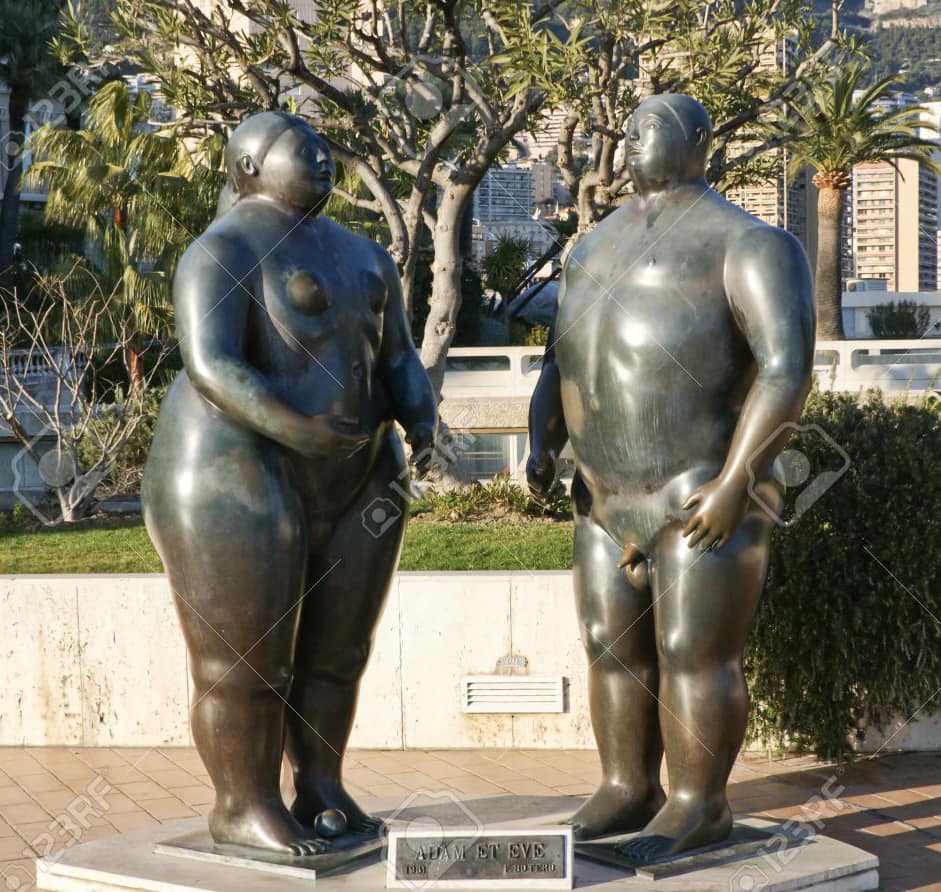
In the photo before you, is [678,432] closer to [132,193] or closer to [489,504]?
[489,504]

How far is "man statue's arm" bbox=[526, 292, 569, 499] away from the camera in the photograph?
4422 mm

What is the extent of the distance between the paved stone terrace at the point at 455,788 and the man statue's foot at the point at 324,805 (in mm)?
1075

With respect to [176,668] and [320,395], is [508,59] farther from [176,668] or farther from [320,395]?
[320,395]

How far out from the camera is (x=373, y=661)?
6621 mm

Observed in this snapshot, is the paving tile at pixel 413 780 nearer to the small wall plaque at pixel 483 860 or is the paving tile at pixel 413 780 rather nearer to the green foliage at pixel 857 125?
the small wall plaque at pixel 483 860

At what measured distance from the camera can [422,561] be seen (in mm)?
8609

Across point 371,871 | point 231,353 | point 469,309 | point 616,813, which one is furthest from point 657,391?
point 469,309

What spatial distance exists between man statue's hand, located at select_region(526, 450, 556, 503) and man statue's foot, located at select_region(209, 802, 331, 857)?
128 cm

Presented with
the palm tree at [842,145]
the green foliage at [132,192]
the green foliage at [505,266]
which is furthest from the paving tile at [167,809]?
the green foliage at [505,266]

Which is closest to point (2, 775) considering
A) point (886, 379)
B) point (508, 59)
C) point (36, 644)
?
point (36, 644)

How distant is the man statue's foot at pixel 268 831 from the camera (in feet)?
13.3

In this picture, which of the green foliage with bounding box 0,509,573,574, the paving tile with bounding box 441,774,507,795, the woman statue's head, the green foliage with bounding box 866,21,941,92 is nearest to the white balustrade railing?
the green foliage with bounding box 0,509,573,574

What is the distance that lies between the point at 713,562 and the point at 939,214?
108 m

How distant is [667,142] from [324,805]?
2310 mm
